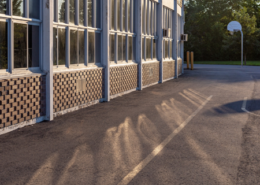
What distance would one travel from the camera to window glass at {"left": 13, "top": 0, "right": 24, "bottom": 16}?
27.9ft

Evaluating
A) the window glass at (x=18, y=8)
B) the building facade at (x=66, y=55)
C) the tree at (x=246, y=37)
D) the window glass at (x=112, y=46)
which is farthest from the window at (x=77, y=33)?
the tree at (x=246, y=37)

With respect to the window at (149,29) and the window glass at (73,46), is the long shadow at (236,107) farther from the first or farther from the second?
the window at (149,29)

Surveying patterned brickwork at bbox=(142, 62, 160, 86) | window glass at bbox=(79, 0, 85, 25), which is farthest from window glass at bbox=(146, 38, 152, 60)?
window glass at bbox=(79, 0, 85, 25)

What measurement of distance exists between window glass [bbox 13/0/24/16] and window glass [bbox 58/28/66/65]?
1941 mm

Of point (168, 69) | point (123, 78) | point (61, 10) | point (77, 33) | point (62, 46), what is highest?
point (61, 10)

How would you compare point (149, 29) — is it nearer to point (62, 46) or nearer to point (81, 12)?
point (81, 12)

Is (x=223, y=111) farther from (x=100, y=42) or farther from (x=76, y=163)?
(x=76, y=163)

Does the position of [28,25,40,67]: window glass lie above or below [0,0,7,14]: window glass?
below

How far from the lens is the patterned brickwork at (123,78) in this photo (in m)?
14.2

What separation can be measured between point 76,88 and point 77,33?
64.3 inches

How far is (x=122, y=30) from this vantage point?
1570 centimetres

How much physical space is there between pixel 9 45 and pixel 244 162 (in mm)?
5139

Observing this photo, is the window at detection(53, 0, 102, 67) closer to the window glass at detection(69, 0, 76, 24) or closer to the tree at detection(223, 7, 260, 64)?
the window glass at detection(69, 0, 76, 24)

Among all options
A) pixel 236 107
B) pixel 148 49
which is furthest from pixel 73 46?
pixel 148 49
